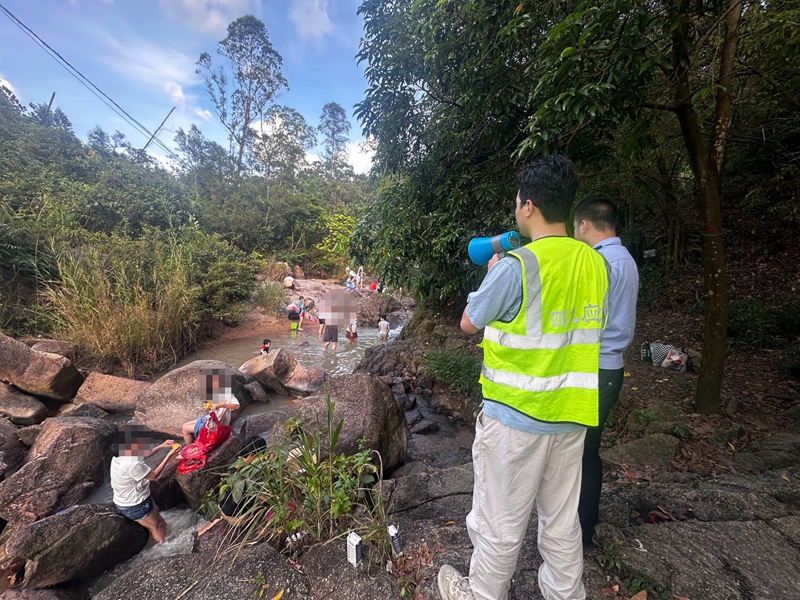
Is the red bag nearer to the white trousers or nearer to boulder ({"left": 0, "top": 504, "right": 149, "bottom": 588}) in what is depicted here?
boulder ({"left": 0, "top": 504, "right": 149, "bottom": 588})

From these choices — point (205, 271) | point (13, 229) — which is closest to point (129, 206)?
point (205, 271)

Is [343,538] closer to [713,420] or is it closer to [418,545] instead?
[418,545]

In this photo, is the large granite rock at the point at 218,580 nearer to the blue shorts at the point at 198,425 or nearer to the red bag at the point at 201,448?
the red bag at the point at 201,448

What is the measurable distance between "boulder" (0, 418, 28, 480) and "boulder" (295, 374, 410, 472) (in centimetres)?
306

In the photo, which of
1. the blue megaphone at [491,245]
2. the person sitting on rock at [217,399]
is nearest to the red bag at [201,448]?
the person sitting on rock at [217,399]

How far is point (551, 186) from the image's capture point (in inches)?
50.7

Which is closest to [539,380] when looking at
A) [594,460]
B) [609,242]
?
[594,460]

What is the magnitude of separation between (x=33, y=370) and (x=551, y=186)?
6.98 m

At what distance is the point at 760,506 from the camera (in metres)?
2.19

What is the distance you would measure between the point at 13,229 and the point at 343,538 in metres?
9.25

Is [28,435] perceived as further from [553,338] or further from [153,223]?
[153,223]

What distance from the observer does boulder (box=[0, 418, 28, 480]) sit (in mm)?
3601

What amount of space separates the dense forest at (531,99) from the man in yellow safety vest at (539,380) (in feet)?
5.09

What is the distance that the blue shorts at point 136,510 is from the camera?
295 cm
